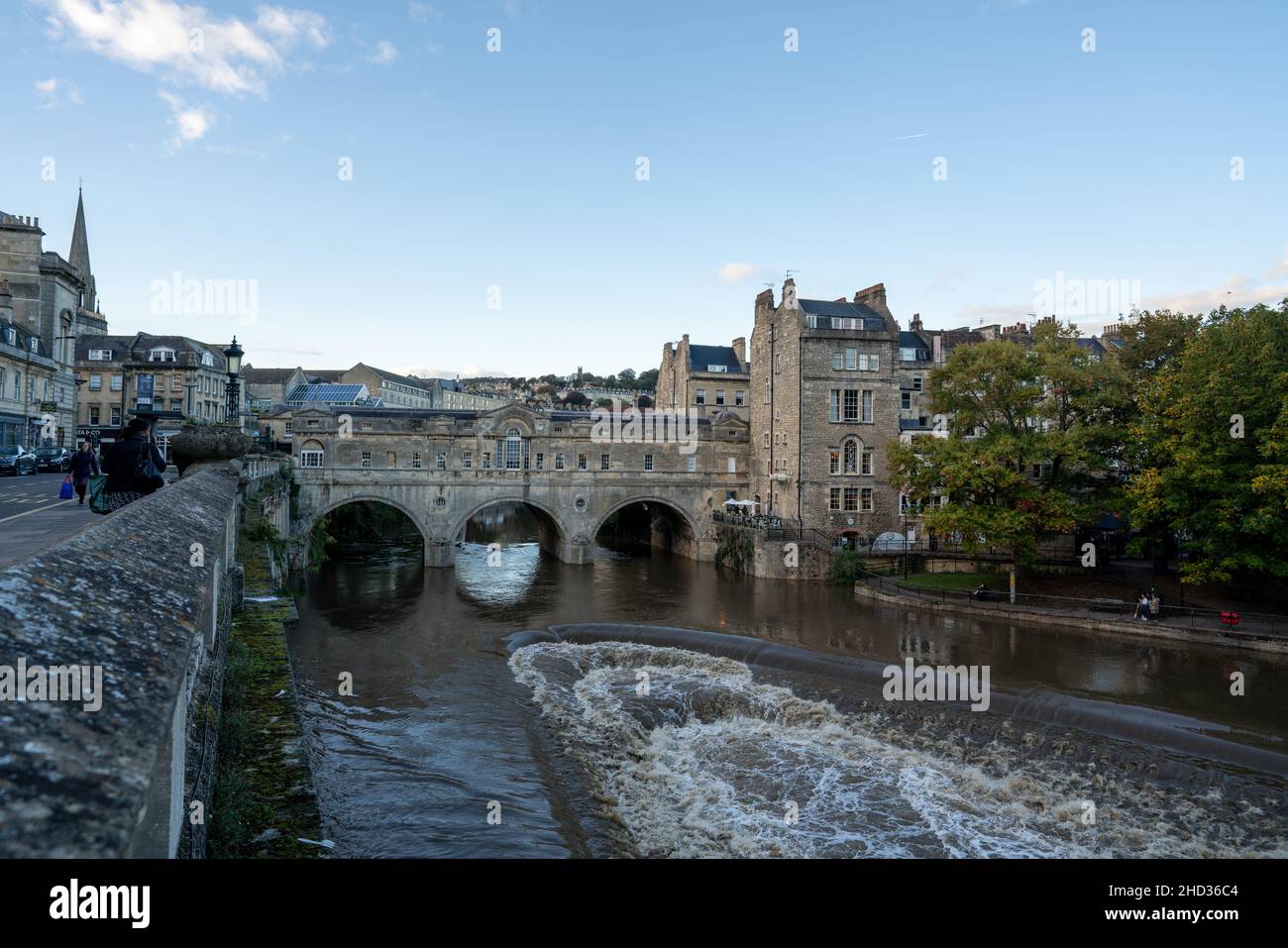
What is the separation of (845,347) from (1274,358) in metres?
20.5

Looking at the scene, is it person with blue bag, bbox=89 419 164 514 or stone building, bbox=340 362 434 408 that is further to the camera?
stone building, bbox=340 362 434 408

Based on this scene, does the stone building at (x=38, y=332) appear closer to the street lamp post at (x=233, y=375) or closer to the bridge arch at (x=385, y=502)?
the bridge arch at (x=385, y=502)

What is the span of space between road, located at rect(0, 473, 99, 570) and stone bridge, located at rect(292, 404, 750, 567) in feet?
70.1

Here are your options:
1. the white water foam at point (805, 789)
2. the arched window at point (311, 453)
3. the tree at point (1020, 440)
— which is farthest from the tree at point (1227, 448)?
the arched window at point (311, 453)

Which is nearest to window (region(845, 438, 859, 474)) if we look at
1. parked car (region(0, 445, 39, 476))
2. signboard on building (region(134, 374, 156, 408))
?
parked car (region(0, 445, 39, 476))

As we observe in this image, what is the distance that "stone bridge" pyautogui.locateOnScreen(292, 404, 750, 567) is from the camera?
4356cm

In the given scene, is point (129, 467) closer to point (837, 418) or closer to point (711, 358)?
point (837, 418)

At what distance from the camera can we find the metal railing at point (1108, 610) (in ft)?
87.8

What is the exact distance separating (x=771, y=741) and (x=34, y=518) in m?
15.8

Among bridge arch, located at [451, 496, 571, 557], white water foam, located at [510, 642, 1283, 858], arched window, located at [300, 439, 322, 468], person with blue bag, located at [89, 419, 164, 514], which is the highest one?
arched window, located at [300, 439, 322, 468]

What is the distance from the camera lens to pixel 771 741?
1920 centimetres

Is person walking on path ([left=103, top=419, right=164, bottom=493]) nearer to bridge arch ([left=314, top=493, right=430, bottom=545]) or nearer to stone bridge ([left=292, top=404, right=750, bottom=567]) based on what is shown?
stone bridge ([left=292, top=404, right=750, bottom=567])

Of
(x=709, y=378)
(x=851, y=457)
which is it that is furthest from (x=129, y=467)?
(x=709, y=378)
